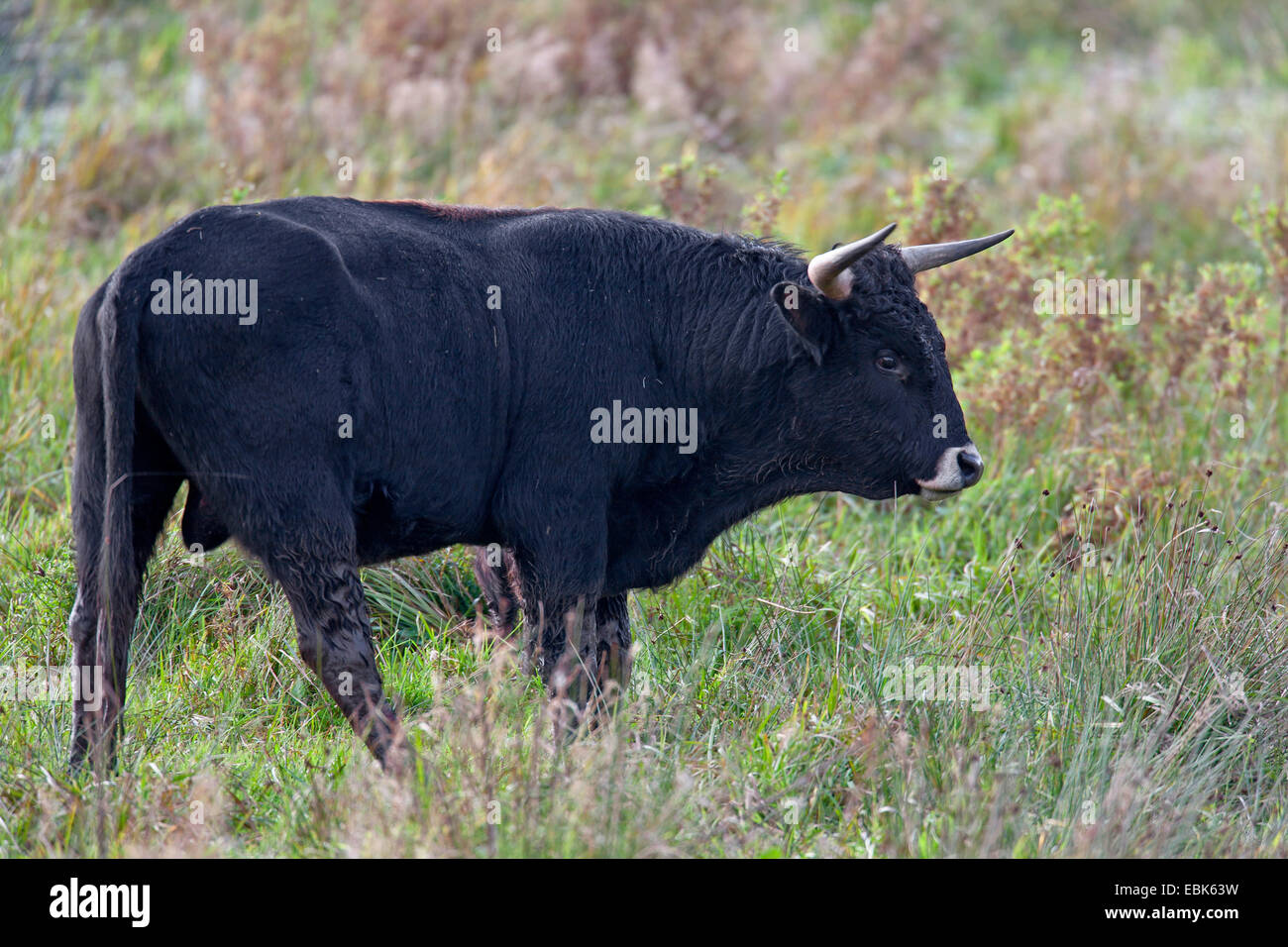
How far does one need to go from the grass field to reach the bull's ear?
1.16 m

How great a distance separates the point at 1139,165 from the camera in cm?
1167

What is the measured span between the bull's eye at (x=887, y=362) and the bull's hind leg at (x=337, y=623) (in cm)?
198

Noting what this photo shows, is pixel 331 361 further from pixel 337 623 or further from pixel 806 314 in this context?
pixel 806 314

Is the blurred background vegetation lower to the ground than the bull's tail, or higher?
higher

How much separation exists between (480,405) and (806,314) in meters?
1.20

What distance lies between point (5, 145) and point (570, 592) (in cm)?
652

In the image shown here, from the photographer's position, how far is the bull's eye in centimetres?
517

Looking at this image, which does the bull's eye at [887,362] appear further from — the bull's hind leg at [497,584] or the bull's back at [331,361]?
the bull's hind leg at [497,584]

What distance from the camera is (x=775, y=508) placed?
6.98 metres

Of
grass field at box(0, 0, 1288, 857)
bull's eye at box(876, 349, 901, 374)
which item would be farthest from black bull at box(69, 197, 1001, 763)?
grass field at box(0, 0, 1288, 857)

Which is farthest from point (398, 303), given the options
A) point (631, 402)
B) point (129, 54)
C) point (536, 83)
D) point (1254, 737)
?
point (129, 54)

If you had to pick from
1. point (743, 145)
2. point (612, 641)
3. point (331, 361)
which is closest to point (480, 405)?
point (331, 361)

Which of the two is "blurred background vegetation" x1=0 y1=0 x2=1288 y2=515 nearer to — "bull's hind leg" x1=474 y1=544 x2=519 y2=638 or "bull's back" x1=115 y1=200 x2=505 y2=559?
"bull's hind leg" x1=474 y1=544 x2=519 y2=638

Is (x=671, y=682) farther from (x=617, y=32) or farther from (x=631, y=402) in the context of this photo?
(x=617, y=32)
